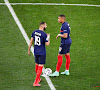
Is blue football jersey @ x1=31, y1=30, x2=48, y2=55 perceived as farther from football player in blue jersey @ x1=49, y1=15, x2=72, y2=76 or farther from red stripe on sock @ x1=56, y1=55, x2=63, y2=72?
red stripe on sock @ x1=56, y1=55, x2=63, y2=72

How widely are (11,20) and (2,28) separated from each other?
1.18m

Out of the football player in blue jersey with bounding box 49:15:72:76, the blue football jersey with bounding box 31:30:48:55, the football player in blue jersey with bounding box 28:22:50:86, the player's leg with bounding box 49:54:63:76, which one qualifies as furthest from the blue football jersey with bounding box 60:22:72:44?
the blue football jersey with bounding box 31:30:48:55

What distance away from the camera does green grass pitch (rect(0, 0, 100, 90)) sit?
11.2 m

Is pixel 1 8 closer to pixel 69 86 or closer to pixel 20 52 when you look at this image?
pixel 20 52

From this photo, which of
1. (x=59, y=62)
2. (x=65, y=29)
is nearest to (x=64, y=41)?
(x=65, y=29)

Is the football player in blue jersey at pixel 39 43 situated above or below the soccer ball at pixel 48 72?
above

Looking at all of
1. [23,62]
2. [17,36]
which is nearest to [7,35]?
[17,36]

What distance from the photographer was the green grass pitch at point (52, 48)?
36.9 feet

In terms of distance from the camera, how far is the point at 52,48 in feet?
45.6

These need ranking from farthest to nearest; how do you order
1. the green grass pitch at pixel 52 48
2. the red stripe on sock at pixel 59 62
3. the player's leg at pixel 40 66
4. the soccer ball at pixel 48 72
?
the soccer ball at pixel 48 72 < the red stripe on sock at pixel 59 62 < the green grass pitch at pixel 52 48 < the player's leg at pixel 40 66

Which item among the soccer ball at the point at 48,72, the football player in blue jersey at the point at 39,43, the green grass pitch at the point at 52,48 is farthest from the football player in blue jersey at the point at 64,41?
the football player in blue jersey at the point at 39,43

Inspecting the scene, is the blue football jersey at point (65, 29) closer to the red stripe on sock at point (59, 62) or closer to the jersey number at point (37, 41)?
the red stripe on sock at point (59, 62)

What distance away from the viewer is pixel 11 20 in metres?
16.5

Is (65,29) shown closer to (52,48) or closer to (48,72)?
(48,72)
